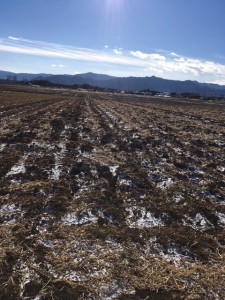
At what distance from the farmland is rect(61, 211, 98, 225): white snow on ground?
21 millimetres

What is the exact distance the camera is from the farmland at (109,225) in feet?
17.3

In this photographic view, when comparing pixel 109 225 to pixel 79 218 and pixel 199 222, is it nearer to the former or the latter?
pixel 79 218

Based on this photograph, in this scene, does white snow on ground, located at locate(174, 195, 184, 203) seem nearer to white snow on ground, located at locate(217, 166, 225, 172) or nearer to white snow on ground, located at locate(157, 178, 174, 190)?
white snow on ground, located at locate(157, 178, 174, 190)

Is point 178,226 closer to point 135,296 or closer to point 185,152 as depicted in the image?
point 135,296

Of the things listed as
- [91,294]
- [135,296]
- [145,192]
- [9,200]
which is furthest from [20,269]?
[145,192]

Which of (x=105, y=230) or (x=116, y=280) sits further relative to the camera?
(x=105, y=230)

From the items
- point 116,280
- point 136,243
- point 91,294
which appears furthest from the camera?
point 136,243

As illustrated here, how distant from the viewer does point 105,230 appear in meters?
7.07

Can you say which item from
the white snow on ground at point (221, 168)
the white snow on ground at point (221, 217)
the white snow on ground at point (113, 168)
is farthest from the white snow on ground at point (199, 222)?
the white snow on ground at point (221, 168)

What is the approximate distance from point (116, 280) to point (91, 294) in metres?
0.51

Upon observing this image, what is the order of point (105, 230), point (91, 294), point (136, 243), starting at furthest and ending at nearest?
1. point (105, 230)
2. point (136, 243)
3. point (91, 294)

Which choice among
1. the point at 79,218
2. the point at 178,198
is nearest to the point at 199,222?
the point at 178,198

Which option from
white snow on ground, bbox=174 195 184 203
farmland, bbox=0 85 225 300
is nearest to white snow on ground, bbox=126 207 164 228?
farmland, bbox=0 85 225 300

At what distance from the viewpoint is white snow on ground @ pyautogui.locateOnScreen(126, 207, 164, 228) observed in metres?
7.52
